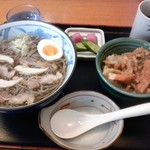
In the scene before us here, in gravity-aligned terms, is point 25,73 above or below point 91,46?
below

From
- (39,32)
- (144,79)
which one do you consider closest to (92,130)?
(144,79)

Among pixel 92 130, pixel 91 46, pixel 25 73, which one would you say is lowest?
pixel 92 130

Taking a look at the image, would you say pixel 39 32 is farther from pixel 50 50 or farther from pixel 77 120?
pixel 77 120

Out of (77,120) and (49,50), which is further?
(49,50)

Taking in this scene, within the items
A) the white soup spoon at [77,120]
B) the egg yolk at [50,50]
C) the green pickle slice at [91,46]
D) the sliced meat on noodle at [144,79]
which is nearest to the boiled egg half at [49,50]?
the egg yolk at [50,50]

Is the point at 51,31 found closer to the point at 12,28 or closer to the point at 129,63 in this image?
the point at 12,28

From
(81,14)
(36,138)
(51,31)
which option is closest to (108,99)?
(36,138)

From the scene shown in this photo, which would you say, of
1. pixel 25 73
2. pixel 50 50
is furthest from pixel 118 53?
pixel 25 73

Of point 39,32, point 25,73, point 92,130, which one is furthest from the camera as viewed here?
point 39,32

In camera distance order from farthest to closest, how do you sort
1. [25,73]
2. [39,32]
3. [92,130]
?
1. [39,32]
2. [25,73]
3. [92,130]
